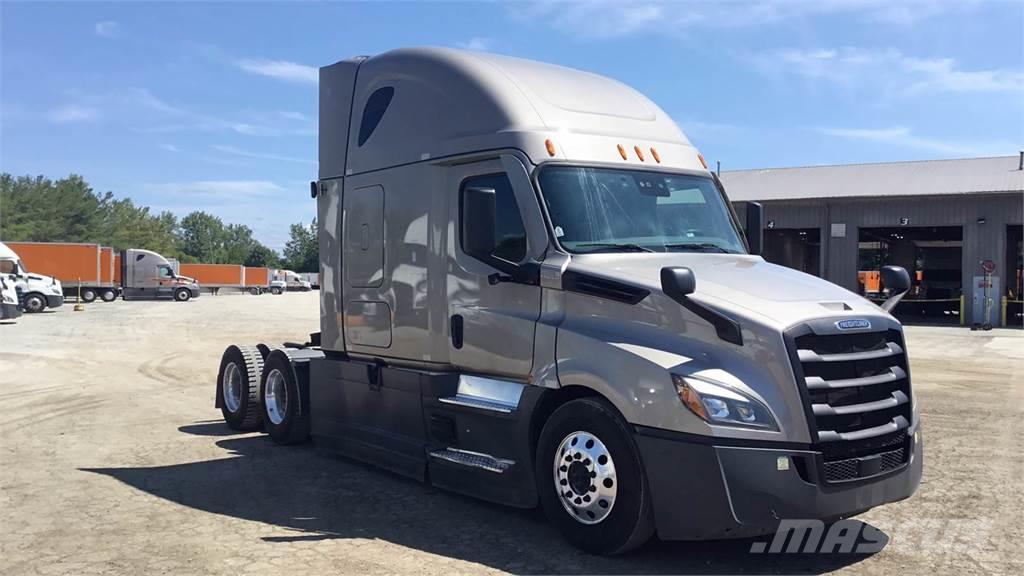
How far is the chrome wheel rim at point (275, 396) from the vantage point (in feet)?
30.9

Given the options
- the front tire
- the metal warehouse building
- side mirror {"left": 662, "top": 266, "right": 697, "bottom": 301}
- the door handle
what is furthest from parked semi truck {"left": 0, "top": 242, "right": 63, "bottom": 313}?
side mirror {"left": 662, "top": 266, "right": 697, "bottom": 301}

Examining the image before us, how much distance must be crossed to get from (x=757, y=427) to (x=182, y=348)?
1867 centimetres

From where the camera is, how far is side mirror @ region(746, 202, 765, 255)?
721cm

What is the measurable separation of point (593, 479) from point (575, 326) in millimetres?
1009

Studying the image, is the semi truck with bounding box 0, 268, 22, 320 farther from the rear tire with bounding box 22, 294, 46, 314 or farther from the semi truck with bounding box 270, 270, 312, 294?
the semi truck with bounding box 270, 270, 312, 294

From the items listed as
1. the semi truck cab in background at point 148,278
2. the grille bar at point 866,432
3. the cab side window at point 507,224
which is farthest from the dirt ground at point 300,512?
the semi truck cab in background at point 148,278

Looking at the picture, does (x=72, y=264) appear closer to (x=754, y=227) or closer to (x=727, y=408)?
(x=754, y=227)

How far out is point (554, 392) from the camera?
19.1 ft

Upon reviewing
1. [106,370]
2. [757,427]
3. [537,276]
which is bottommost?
[106,370]

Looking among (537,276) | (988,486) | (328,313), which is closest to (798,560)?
(537,276)

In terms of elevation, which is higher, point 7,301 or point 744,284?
point 744,284

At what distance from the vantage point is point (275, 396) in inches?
380

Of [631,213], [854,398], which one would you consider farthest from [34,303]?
[854,398]

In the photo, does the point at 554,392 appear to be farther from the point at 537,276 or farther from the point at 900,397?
the point at 900,397
